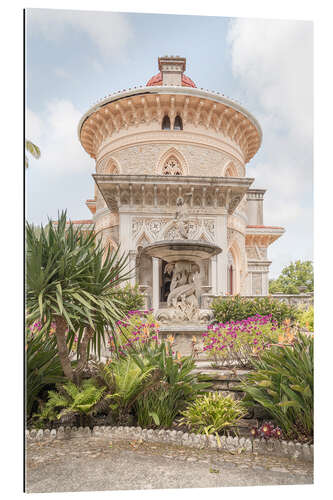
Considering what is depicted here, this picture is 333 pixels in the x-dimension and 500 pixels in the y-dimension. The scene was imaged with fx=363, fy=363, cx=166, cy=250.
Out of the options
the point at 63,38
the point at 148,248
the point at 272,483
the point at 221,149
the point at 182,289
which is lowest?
the point at 272,483

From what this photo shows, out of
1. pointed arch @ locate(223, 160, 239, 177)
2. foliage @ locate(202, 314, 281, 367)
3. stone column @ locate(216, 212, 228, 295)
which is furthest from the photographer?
pointed arch @ locate(223, 160, 239, 177)

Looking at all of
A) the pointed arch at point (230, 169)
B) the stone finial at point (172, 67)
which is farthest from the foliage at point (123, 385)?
the pointed arch at point (230, 169)

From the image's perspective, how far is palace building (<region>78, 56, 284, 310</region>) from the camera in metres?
12.4

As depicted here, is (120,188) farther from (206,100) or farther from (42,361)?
(42,361)

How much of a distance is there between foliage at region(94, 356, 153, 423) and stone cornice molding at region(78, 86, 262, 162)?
9.03 meters

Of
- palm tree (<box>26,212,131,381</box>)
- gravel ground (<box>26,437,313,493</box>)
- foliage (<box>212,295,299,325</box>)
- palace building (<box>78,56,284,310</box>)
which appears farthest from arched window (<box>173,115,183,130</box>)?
gravel ground (<box>26,437,313,493</box>)

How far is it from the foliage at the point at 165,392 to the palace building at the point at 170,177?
26.2 ft

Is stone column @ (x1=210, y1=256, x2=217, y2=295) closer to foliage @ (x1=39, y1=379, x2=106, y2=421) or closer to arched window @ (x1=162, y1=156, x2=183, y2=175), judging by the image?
arched window @ (x1=162, y1=156, x2=183, y2=175)

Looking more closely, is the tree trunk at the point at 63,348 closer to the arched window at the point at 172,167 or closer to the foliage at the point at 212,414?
the foliage at the point at 212,414

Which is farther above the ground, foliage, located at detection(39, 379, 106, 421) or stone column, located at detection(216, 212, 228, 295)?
stone column, located at detection(216, 212, 228, 295)

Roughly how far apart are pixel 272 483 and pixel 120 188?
1057 centimetres

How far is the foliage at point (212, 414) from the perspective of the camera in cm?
349
